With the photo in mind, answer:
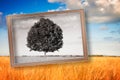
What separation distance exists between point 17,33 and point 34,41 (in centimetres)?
16

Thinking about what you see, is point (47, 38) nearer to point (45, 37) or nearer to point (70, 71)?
point (45, 37)

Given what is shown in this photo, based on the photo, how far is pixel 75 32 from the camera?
9.43 ft

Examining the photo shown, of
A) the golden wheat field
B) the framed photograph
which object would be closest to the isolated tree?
the framed photograph

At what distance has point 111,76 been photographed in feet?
9.84

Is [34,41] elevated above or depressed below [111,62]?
above

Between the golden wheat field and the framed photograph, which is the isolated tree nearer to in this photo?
the framed photograph

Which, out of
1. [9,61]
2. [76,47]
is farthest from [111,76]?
[9,61]

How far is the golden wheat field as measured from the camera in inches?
114

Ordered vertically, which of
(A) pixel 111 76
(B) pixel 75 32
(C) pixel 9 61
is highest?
(B) pixel 75 32

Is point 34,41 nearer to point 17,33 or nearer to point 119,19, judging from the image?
point 17,33

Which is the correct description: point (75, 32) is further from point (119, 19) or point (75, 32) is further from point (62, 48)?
point (119, 19)

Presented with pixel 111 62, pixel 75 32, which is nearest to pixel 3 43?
pixel 75 32

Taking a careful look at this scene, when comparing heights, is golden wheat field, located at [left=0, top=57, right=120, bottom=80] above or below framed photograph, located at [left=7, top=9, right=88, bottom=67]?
below

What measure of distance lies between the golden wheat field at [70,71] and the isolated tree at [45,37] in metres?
0.17
